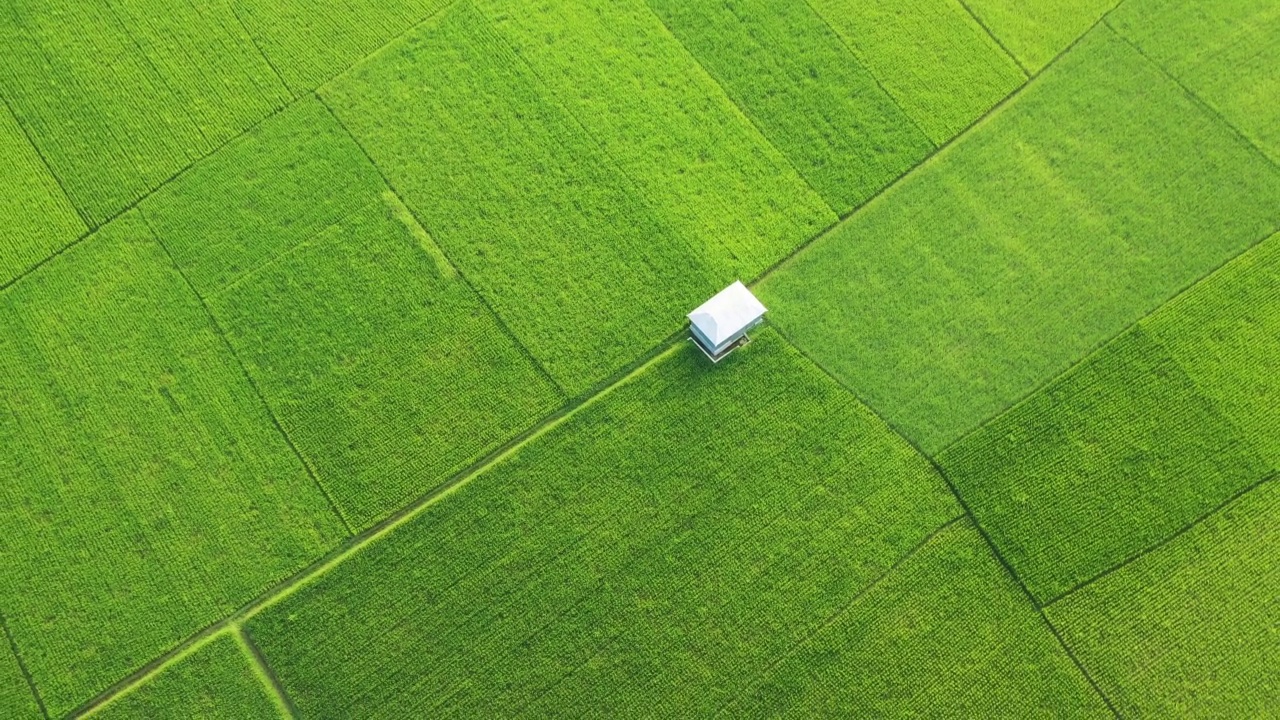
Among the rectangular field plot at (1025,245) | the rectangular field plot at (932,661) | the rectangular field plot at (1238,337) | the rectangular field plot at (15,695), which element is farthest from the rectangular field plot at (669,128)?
the rectangular field plot at (15,695)

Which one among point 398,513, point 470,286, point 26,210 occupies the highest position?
point 26,210

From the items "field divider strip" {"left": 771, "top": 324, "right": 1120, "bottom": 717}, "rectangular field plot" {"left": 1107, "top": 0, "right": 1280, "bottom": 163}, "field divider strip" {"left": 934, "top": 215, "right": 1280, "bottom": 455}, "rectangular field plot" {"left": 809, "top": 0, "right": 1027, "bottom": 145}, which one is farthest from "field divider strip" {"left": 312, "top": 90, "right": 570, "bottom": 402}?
"rectangular field plot" {"left": 1107, "top": 0, "right": 1280, "bottom": 163}

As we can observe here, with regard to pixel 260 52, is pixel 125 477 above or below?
below

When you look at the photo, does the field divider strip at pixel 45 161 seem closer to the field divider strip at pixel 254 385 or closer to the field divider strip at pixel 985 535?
the field divider strip at pixel 254 385

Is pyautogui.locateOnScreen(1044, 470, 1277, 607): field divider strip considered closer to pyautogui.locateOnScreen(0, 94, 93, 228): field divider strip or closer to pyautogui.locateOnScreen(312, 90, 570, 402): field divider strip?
pyautogui.locateOnScreen(312, 90, 570, 402): field divider strip

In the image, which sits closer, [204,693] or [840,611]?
[204,693]

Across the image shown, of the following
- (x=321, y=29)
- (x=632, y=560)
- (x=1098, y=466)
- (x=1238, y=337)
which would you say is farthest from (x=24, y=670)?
(x=1238, y=337)

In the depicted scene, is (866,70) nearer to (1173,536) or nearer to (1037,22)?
(1037,22)
